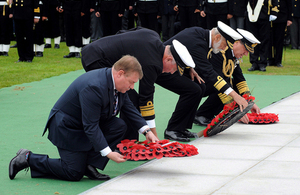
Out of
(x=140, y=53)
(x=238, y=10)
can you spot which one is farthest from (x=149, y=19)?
(x=140, y=53)

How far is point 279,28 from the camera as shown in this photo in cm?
1215

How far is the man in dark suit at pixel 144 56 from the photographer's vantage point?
14.9 feet

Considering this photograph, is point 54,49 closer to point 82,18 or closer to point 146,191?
point 82,18

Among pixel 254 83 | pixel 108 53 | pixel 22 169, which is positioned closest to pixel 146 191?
pixel 22 169

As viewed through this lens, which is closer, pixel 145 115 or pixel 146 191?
pixel 146 191

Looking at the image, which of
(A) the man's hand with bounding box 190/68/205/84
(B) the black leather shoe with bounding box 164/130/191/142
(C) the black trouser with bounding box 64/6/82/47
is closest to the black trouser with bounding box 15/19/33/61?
(C) the black trouser with bounding box 64/6/82/47

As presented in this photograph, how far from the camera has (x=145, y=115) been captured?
15.9 ft

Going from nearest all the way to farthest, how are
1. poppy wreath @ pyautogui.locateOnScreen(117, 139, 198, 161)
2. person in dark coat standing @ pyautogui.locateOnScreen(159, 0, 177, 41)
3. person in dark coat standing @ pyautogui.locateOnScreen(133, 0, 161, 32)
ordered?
1. poppy wreath @ pyautogui.locateOnScreen(117, 139, 198, 161)
2. person in dark coat standing @ pyautogui.locateOnScreen(133, 0, 161, 32)
3. person in dark coat standing @ pyautogui.locateOnScreen(159, 0, 177, 41)

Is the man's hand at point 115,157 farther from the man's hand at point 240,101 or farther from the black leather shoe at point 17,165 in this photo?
the man's hand at point 240,101

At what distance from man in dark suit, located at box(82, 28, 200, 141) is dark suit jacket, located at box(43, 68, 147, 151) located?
1.34ft

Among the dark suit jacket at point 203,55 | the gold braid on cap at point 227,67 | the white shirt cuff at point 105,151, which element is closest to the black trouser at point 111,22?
the gold braid on cap at point 227,67

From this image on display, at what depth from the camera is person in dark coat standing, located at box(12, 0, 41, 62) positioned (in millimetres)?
12438

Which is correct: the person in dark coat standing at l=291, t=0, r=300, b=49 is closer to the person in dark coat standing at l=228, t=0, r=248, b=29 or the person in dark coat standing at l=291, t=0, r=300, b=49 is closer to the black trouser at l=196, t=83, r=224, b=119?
the person in dark coat standing at l=228, t=0, r=248, b=29

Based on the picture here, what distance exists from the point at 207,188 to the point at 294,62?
10474 mm
